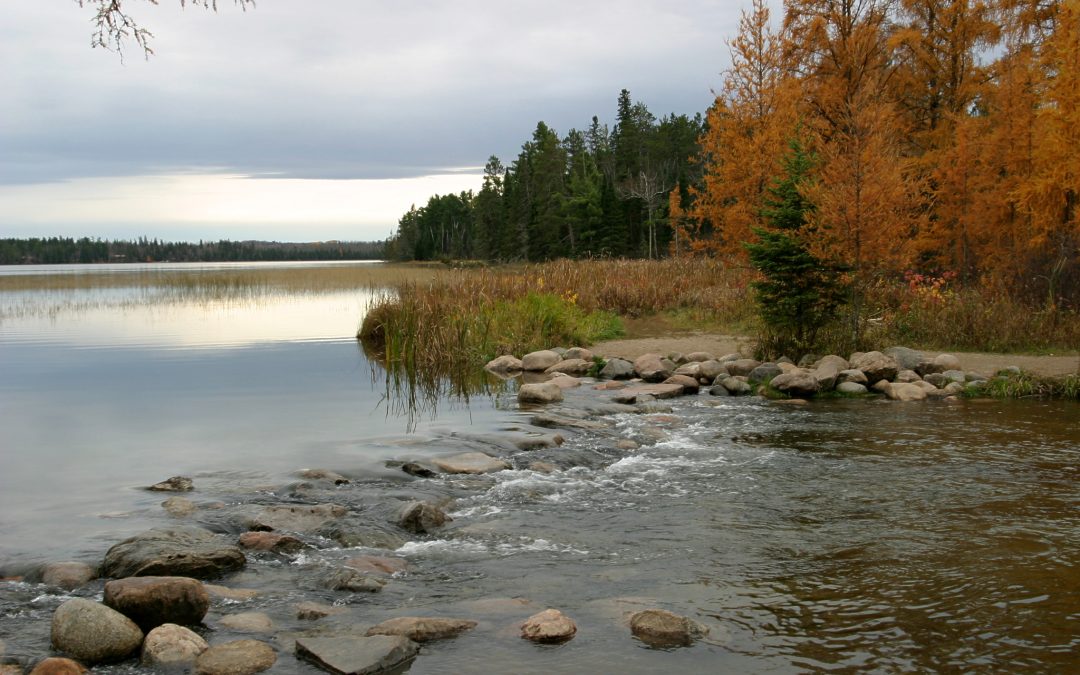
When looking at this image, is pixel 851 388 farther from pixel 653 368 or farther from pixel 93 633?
pixel 93 633

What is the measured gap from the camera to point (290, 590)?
19.6 ft

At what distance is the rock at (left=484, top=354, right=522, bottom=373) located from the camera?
18.1 meters

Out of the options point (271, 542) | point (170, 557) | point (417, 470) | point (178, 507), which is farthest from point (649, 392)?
point (170, 557)

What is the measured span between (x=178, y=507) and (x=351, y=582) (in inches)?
108

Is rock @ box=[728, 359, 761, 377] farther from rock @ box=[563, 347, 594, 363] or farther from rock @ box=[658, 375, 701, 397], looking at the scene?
rock @ box=[563, 347, 594, 363]

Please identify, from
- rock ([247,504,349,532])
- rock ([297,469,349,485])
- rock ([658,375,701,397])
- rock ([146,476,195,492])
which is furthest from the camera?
rock ([658,375,701,397])

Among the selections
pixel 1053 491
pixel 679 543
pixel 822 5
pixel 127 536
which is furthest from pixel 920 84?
pixel 127 536

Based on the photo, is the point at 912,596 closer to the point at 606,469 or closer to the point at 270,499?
the point at 606,469

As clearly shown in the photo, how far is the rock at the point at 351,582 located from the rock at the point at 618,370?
11023mm

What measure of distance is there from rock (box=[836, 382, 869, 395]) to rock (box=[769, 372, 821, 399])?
41 cm

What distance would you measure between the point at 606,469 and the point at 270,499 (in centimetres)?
353

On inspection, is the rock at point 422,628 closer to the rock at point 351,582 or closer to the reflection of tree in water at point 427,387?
the rock at point 351,582

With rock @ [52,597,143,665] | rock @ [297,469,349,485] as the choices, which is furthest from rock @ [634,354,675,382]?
rock @ [52,597,143,665]

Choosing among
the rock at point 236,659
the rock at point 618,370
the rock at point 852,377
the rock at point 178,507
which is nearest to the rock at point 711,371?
the rock at point 618,370
